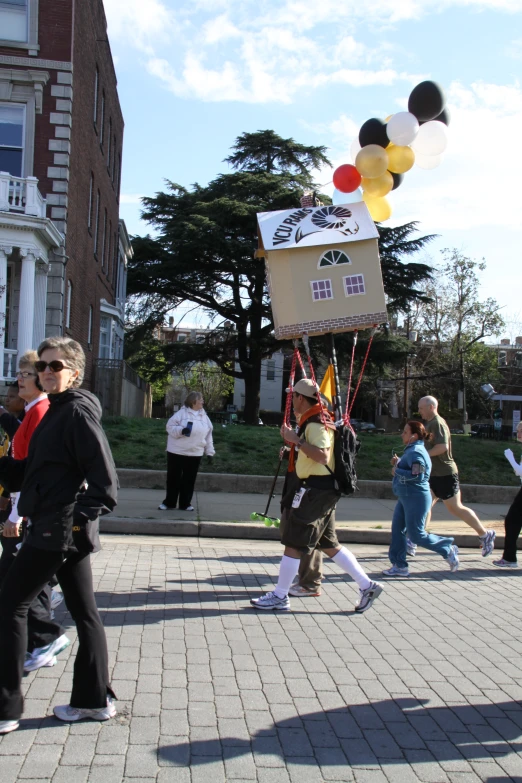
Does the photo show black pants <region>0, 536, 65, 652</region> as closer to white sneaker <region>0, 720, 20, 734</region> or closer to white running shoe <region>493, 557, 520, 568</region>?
white sneaker <region>0, 720, 20, 734</region>

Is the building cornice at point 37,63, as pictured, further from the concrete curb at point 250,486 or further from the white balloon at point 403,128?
the white balloon at point 403,128

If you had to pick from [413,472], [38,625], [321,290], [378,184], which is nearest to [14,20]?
[378,184]

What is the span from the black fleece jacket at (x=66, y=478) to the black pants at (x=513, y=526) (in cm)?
568

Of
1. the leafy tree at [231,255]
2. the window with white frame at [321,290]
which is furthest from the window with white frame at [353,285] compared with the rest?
the leafy tree at [231,255]

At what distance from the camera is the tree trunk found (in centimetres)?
3008

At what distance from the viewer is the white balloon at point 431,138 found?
25.4 ft

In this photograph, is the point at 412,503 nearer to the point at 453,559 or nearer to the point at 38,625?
the point at 453,559

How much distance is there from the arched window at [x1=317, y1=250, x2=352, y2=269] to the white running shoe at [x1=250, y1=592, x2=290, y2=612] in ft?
11.0

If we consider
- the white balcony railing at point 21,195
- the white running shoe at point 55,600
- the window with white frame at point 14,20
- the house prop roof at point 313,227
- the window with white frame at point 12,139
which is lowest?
the white running shoe at point 55,600

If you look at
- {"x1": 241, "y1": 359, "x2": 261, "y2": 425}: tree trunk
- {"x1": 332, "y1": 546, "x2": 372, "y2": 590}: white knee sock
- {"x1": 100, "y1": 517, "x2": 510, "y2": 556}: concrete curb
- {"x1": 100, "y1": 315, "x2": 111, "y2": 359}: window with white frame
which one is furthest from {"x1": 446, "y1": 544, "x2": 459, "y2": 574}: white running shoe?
{"x1": 100, "y1": 315, "x2": 111, "y2": 359}: window with white frame

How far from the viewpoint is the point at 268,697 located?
13.7ft

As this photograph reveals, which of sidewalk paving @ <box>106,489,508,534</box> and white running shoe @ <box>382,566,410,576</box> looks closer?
white running shoe @ <box>382,566,410,576</box>

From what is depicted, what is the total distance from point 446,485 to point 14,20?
17542 millimetres

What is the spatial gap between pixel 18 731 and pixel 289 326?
191 inches
